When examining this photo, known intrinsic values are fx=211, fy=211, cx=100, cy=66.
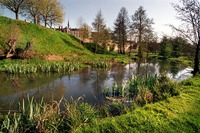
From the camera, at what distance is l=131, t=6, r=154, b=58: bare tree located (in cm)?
5366

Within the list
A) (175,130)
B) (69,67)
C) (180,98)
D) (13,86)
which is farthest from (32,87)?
(175,130)

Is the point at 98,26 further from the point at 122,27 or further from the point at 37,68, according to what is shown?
the point at 37,68

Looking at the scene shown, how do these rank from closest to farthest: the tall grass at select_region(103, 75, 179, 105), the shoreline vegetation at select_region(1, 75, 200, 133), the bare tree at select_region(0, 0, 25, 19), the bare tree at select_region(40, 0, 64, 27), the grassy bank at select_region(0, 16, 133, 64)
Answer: the shoreline vegetation at select_region(1, 75, 200, 133), the tall grass at select_region(103, 75, 179, 105), the grassy bank at select_region(0, 16, 133, 64), the bare tree at select_region(0, 0, 25, 19), the bare tree at select_region(40, 0, 64, 27)

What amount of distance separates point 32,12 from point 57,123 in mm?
47175

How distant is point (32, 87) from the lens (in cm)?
1519

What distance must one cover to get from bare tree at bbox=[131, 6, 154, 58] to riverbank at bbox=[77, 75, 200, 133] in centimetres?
4658

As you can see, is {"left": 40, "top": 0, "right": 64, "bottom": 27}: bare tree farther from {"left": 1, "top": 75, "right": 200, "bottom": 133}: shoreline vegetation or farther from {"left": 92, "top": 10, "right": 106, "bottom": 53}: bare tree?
{"left": 1, "top": 75, "right": 200, "bottom": 133}: shoreline vegetation

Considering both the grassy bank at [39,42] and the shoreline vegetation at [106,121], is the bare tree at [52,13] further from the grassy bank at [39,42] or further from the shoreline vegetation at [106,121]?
the shoreline vegetation at [106,121]

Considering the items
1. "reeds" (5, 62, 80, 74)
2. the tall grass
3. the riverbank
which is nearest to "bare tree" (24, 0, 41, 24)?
"reeds" (5, 62, 80, 74)

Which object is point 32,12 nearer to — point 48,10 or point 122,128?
point 48,10

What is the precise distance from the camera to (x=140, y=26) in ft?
177

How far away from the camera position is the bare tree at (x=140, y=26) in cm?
5366

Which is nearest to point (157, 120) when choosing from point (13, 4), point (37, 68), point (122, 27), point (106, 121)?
point (106, 121)

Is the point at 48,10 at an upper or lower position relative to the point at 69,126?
upper
